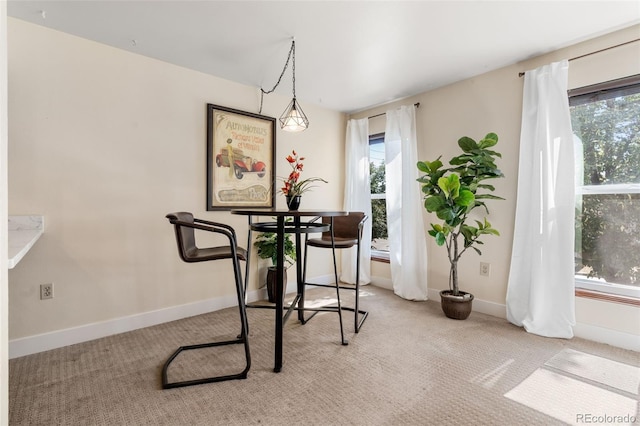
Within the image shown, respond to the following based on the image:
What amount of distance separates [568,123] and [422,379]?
2262 mm

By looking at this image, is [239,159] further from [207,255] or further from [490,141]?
[490,141]

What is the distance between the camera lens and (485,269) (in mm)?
3074

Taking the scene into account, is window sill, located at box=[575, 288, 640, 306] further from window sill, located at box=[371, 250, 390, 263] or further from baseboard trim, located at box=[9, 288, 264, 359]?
baseboard trim, located at box=[9, 288, 264, 359]

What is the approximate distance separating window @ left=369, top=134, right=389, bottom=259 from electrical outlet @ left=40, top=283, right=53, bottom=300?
10.8ft

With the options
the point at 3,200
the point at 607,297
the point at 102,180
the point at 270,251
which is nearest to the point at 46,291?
the point at 102,180

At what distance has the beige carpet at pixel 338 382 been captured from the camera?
1559mm

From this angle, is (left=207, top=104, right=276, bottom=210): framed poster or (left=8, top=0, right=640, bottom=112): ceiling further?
(left=207, top=104, right=276, bottom=210): framed poster

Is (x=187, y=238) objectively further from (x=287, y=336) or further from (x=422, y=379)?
(x=422, y=379)

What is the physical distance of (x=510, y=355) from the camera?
2.21 m

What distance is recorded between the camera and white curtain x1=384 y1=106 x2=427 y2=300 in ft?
11.4

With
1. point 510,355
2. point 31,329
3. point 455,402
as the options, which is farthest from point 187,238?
point 510,355

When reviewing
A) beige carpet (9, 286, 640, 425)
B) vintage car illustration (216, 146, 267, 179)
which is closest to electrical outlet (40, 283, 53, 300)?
beige carpet (9, 286, 640, 425)

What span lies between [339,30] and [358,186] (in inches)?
83.1

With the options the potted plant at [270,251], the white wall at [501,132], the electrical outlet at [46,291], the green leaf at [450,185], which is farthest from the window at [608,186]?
the electrical outlet at [46,291]
